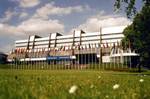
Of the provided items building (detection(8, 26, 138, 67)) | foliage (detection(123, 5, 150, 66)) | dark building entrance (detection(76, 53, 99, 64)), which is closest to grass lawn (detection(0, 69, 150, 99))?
foliage (detection(123, 5, 150, 66))

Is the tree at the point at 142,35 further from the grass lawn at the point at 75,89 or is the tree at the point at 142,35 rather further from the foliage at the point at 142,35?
the grass lawn at the point at 75,89

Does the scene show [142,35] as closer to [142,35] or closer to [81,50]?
[142,35]

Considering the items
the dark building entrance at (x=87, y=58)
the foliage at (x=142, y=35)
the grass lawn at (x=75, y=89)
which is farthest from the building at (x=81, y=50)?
the grass lawn at (x=75, y=89)

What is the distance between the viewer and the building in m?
150

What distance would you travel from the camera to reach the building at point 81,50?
492 feet

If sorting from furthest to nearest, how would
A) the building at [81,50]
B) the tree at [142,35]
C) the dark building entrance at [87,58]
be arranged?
the dark building entrance at [87,58] < the building at [81,50] < the tree at [142,35]

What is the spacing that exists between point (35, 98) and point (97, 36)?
573 feet

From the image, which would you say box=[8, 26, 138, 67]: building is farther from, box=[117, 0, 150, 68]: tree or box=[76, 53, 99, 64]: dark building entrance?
box=[117, 0, 150, 68]: tree

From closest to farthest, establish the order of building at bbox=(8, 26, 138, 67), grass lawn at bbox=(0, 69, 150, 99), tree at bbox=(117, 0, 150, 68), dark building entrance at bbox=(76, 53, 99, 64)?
grass lawn at bbox=(0, 69, 150, 99), tree at bbox=(117, 0, 150, 68), building at bbox=(8, 26, 138, 67), dark building entrance at bbox=(76, 53, 99, 64)

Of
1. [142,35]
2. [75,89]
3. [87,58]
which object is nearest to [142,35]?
[142,35]

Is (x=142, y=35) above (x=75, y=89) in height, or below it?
above

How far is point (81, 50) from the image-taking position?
6132 inches

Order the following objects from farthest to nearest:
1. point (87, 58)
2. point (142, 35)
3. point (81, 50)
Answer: point (81, 50) < point (87, 58) < point (142, 35)

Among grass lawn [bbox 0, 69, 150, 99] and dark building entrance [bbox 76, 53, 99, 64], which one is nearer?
grass lawn [bbox 0, 69, 150, 99]
